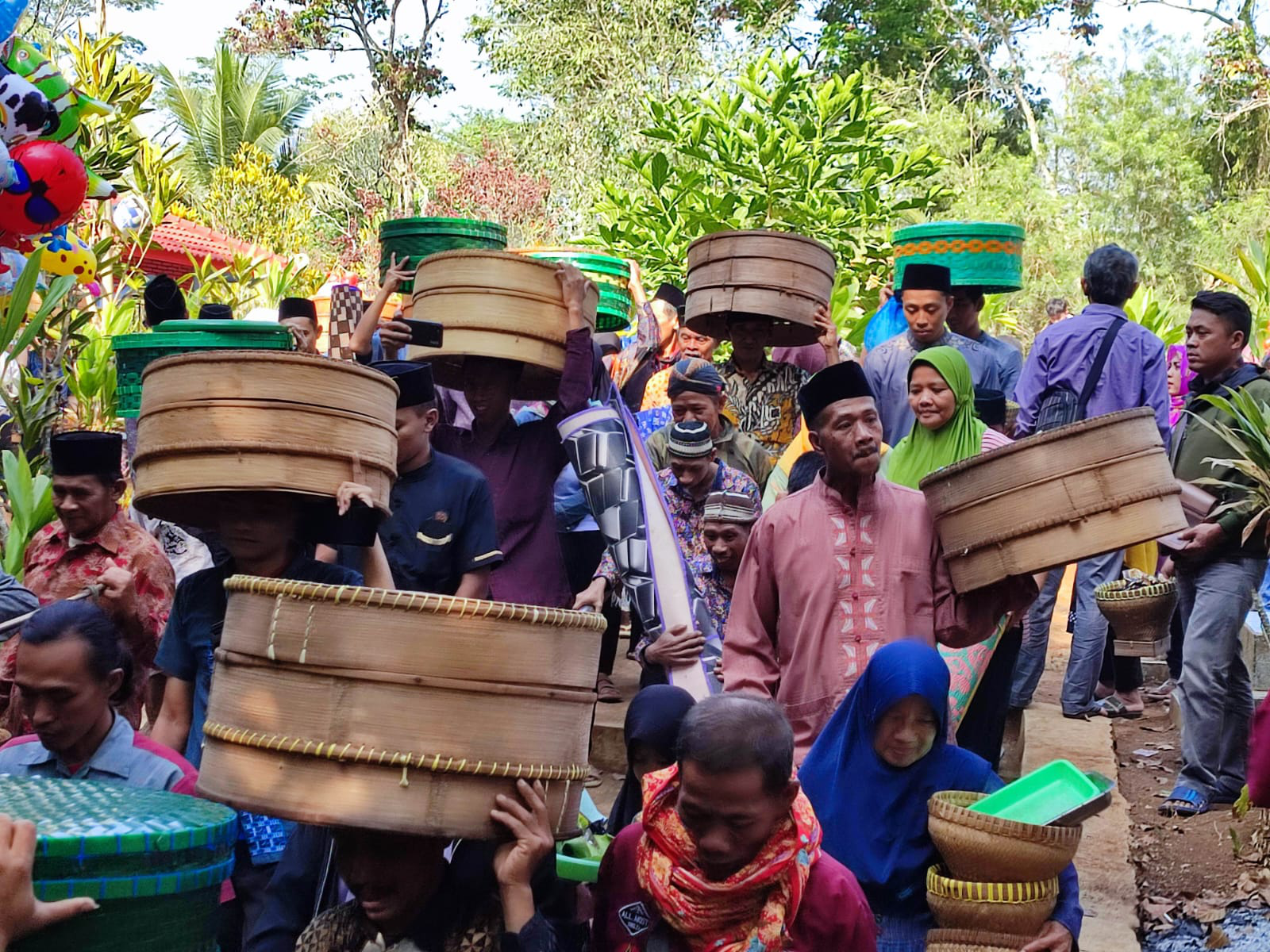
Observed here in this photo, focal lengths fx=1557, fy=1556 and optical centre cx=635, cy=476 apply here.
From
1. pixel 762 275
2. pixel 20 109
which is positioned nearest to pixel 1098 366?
pixel 762 275

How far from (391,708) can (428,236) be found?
134 inches

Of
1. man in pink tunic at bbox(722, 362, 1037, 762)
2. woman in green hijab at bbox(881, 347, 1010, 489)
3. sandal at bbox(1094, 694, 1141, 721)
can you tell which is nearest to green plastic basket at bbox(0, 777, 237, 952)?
man in pink tunic at bbox(722, 362, 1037, 762)

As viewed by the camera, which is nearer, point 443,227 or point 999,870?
point 999,870

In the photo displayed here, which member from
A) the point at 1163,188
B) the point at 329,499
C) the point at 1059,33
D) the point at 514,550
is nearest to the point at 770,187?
the point at 514,550

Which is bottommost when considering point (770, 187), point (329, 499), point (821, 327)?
point (329, 499)

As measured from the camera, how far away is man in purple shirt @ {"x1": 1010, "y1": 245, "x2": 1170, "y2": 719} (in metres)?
7.07

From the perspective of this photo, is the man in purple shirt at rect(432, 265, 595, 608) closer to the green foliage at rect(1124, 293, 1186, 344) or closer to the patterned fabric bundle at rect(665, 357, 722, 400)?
the patterned fabric bundle at rect(665, 357, 722, 400)

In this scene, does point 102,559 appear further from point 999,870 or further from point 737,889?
point 999,870

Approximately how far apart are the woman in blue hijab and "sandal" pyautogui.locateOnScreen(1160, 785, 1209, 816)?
2.88 m

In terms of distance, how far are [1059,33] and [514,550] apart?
84.7 ft

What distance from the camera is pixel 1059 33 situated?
28.6m

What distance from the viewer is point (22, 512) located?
550 cm

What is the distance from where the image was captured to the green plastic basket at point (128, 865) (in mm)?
2482

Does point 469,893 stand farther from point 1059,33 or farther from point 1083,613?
point 1059,33
